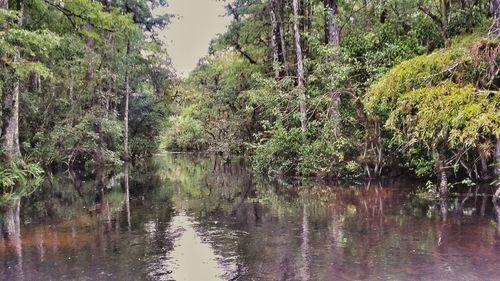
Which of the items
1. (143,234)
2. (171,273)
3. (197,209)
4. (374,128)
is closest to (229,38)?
(374,128)

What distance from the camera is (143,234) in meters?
8.38

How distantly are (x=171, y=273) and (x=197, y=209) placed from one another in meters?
5.18

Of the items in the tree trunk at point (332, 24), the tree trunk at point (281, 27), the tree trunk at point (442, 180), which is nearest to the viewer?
the tree trunk at point (442, 180)

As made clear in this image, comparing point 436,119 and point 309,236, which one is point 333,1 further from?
point 309,236

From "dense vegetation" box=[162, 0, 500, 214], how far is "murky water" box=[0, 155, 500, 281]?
5.20 feet

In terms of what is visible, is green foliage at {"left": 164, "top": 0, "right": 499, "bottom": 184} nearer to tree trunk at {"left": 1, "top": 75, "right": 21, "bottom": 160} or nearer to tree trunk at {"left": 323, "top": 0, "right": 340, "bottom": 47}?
tree trunk at {"left": 323, "top": 0, "right": 340, "bottom": 47}

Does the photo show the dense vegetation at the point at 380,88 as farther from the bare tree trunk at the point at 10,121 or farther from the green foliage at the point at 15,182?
the bare tree trunk at the point at 10,121

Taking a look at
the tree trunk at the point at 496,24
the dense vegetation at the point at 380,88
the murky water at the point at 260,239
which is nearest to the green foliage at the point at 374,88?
the dense vegetation at the point at 380,88

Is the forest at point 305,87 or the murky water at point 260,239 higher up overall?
the forest at point 305,87

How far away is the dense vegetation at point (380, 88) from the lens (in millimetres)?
10156

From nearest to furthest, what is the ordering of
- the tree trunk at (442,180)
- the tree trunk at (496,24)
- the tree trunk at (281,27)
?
the tree trunk at (496,24)
the tree trunk at (442,180)
the tree trunk at (281,27)

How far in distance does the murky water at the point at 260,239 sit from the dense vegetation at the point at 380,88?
62.4 inches

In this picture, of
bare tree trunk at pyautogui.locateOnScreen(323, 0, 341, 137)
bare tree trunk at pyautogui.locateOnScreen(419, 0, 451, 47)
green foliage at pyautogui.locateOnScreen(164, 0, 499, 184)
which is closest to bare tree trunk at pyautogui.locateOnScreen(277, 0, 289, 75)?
green foliage at pyautogui.locateOnScreen(164, 0, 499, 184)

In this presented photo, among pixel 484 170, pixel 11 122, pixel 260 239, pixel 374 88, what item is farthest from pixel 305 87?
pixel 11 122
